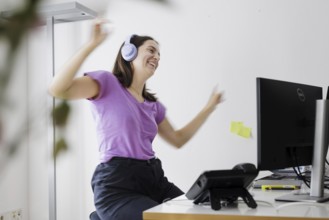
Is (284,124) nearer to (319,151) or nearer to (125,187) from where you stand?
(319,151)

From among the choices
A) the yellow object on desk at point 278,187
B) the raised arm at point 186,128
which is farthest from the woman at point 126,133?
the yellow object on desk at point 278,187

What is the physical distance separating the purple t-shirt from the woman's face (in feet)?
0.59

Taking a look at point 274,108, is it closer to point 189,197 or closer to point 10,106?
point 189,197

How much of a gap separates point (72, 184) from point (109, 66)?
89cm

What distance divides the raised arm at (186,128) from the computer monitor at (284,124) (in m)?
0.79

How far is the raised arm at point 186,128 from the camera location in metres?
2.28

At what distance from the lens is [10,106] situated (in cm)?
21

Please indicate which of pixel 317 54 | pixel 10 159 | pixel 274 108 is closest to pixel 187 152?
pixel 317 54

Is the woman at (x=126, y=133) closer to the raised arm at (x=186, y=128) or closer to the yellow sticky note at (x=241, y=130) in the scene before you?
the raised arm at (x=186, y=128)

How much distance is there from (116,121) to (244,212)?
Result: 2.74 ft

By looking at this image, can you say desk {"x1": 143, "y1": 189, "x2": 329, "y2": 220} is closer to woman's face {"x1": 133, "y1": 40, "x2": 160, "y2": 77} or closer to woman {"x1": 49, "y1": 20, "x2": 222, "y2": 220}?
woman {"x1": 49, "y1": 20, "x2": 222, "y2": 220}

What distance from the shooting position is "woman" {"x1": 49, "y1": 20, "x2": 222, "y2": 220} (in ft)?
5.49

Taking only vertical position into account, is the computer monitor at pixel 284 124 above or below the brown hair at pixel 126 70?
below

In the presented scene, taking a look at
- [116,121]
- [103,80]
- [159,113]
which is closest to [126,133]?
[116,121]
